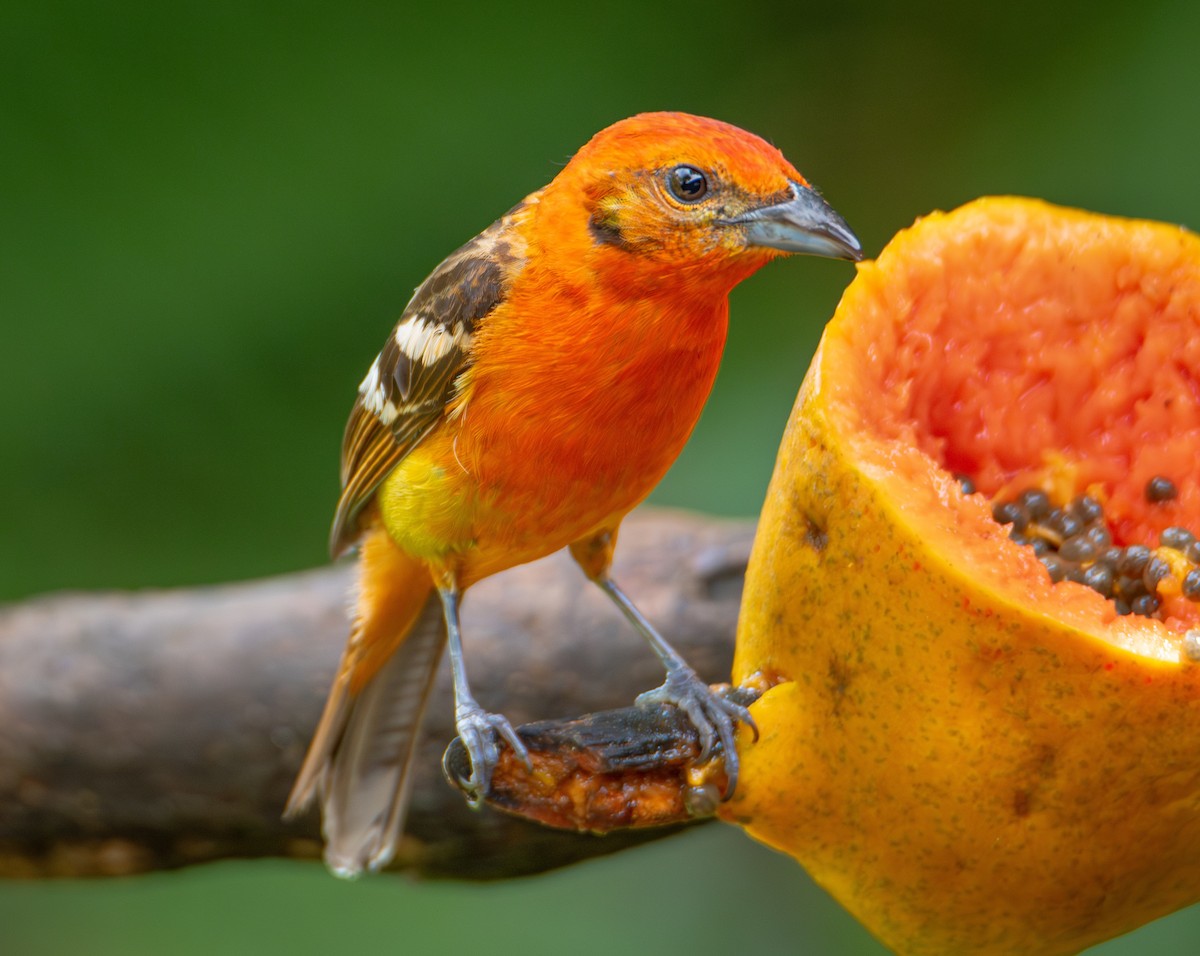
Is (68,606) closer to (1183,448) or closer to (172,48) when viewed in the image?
(172,48)

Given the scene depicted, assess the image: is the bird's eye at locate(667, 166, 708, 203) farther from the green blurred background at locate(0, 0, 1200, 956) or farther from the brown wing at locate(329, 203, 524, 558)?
the green blurred background at locate(0, 0, 1200, 956)

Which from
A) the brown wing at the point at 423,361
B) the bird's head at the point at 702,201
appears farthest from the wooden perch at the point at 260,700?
the bird's head at the point at 702,201

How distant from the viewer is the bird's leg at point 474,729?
1.96m

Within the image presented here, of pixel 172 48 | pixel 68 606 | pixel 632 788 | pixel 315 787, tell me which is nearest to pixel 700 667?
pixel 315 787

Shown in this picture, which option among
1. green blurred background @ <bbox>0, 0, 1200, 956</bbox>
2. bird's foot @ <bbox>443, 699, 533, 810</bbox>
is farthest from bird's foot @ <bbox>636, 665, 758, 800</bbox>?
green blurred background @ <bbox>0, 0, 1200, 956</bbox>

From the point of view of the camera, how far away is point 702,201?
1827 mm

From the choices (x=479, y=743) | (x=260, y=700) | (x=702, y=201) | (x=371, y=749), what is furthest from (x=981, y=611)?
(x=260, y=700)

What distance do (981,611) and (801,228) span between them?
542 mm

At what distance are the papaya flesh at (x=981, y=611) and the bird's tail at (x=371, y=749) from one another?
0.98 meters

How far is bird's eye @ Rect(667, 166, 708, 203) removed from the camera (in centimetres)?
182

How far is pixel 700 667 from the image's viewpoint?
3.11 meters

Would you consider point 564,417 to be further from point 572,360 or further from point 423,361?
point 423,361

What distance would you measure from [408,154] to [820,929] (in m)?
2.41

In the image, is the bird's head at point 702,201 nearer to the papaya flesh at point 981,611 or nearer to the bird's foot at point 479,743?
the papaya flesh at point 981,611
